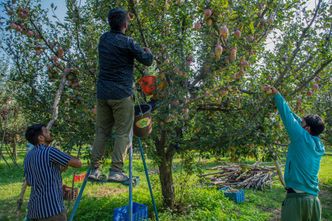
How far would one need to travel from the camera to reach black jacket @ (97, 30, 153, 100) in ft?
10.9

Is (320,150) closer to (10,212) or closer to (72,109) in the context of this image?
(72,109)

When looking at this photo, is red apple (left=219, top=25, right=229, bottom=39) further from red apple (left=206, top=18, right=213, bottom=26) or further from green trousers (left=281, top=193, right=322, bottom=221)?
green trousers (left=281, top=193, right=322, bottom=221)

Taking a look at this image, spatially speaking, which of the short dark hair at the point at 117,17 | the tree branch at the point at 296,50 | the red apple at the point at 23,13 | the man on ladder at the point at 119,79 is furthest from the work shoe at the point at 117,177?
the red apple at the point at 23,13

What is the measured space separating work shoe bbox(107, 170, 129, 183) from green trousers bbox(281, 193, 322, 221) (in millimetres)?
1700

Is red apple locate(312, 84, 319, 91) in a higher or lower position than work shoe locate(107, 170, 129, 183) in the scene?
higher

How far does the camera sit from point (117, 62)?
3385 mm

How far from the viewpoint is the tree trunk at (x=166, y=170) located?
6.06 m

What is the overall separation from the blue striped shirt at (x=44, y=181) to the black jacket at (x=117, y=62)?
787 mm

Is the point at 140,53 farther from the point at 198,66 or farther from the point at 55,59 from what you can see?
the point at 55,59

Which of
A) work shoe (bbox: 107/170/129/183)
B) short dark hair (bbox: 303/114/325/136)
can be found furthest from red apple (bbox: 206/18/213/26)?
work shoe (bbox: 107/170/129/183)

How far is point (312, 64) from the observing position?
4625 mm

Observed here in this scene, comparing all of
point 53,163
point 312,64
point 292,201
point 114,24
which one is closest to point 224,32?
point 114,24

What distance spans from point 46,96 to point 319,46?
14.4 ft

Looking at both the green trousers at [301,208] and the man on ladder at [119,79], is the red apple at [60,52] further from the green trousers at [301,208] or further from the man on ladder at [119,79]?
the green trousers at [301,208]
